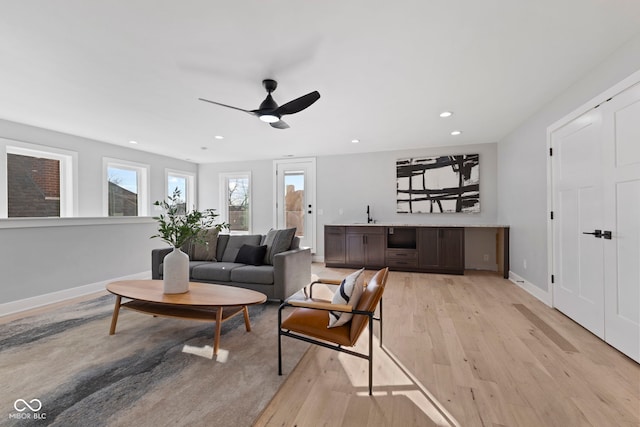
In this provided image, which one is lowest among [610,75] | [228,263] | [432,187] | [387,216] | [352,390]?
[352,390]

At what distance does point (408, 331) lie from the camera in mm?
2582

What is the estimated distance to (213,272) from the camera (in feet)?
11.6

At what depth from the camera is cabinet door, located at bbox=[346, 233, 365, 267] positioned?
17.7 ft

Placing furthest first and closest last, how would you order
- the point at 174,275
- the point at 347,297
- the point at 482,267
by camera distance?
the point at 482,267
the point at 174,275
the point at 347,297

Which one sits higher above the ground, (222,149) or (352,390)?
(222,149)

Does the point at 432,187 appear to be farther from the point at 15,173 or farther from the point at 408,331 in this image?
the point at 15,173

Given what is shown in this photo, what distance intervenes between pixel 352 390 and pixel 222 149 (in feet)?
16.5

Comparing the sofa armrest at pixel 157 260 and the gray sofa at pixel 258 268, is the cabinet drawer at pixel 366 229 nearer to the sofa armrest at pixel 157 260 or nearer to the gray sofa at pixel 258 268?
the gray sofa at pixel 258 268

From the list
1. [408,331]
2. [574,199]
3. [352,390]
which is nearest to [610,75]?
[574,199]

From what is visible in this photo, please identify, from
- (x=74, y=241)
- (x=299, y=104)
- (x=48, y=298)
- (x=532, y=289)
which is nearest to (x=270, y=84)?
(x=299, y=104)

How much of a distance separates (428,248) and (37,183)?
6396 millimetres

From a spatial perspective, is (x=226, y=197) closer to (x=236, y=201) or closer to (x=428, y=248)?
(x=236, y=201)

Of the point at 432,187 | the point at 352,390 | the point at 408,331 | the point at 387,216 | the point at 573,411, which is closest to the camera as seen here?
the point at 573,411

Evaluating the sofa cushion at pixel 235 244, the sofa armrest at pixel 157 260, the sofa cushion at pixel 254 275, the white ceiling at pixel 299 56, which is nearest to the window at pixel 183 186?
the white ceiling at pixel 299 56
